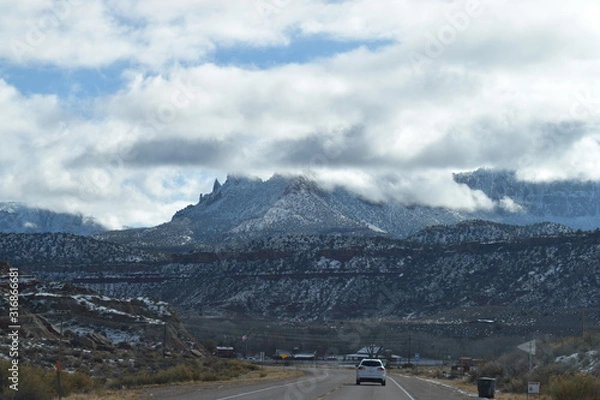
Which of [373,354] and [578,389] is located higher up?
[578,389]

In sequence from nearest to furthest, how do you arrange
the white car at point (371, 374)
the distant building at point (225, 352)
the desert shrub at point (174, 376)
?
1. the desert shrub at point (174, 376)
2. the white car at point (371, 374)
3. the distant building at point (225, 352)

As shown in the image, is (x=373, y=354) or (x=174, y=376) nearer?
(x=174, y=376)

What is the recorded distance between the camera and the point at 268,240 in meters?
191

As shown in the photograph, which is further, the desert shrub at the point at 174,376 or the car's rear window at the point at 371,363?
the car's rear window at the point at 371,363

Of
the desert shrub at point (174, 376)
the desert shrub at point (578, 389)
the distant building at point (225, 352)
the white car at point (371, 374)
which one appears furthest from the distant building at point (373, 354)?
the desert shrub at point (578, 389)

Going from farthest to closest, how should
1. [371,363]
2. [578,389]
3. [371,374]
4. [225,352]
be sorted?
[225,352] → [371,363] → [371,374] → [578,389]

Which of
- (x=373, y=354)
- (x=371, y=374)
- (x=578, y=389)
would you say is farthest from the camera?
(x=373, y=354)

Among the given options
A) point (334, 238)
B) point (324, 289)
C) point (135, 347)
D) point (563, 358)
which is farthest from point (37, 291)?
point (334, 238)

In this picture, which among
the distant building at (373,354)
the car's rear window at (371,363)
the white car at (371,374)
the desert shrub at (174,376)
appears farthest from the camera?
the distant building at (373,354)

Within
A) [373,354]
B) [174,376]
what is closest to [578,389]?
[174,376]

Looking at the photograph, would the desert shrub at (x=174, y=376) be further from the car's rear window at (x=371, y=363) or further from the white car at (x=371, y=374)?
the car's rear window at (x=371, y=363)

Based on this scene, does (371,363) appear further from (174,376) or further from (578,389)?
(578,389)

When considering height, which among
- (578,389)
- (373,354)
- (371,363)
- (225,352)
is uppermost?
(578,389)

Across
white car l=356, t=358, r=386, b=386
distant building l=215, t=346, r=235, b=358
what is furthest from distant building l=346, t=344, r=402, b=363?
white car l=356, t=358, r=386, b=386
